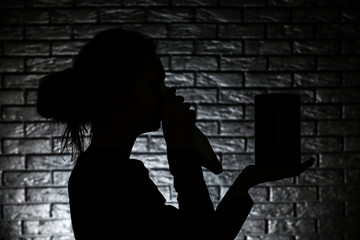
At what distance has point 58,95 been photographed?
3.62ft

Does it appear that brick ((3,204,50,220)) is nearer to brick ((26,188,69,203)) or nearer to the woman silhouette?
brick ((26,188,69,203))

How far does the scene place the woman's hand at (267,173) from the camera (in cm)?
96

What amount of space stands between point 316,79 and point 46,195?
1.53 meters

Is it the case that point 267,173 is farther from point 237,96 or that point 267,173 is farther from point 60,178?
point 60,178

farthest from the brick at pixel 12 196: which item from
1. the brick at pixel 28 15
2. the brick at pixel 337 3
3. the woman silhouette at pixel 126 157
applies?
the brick at pixel 337 3

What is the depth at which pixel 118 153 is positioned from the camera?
1041mm

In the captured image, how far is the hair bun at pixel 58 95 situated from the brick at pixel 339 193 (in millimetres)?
1603

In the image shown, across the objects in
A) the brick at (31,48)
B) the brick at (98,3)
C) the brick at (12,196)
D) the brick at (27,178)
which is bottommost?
the brick at (12,196)

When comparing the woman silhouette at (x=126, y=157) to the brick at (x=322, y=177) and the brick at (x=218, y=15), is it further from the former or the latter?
the brick at (x=322, y=177)

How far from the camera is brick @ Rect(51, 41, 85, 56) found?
2299 millimetres

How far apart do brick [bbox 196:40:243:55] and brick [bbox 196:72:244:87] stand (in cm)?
11

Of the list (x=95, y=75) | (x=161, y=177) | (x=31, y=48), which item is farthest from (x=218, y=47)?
(x=95, y=75)

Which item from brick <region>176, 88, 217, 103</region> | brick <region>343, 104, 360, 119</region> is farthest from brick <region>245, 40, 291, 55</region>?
brick <region>343, 104, 360, 119</region>

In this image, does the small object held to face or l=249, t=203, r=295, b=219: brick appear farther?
l=249, t=203, r=295, b=219: brick
